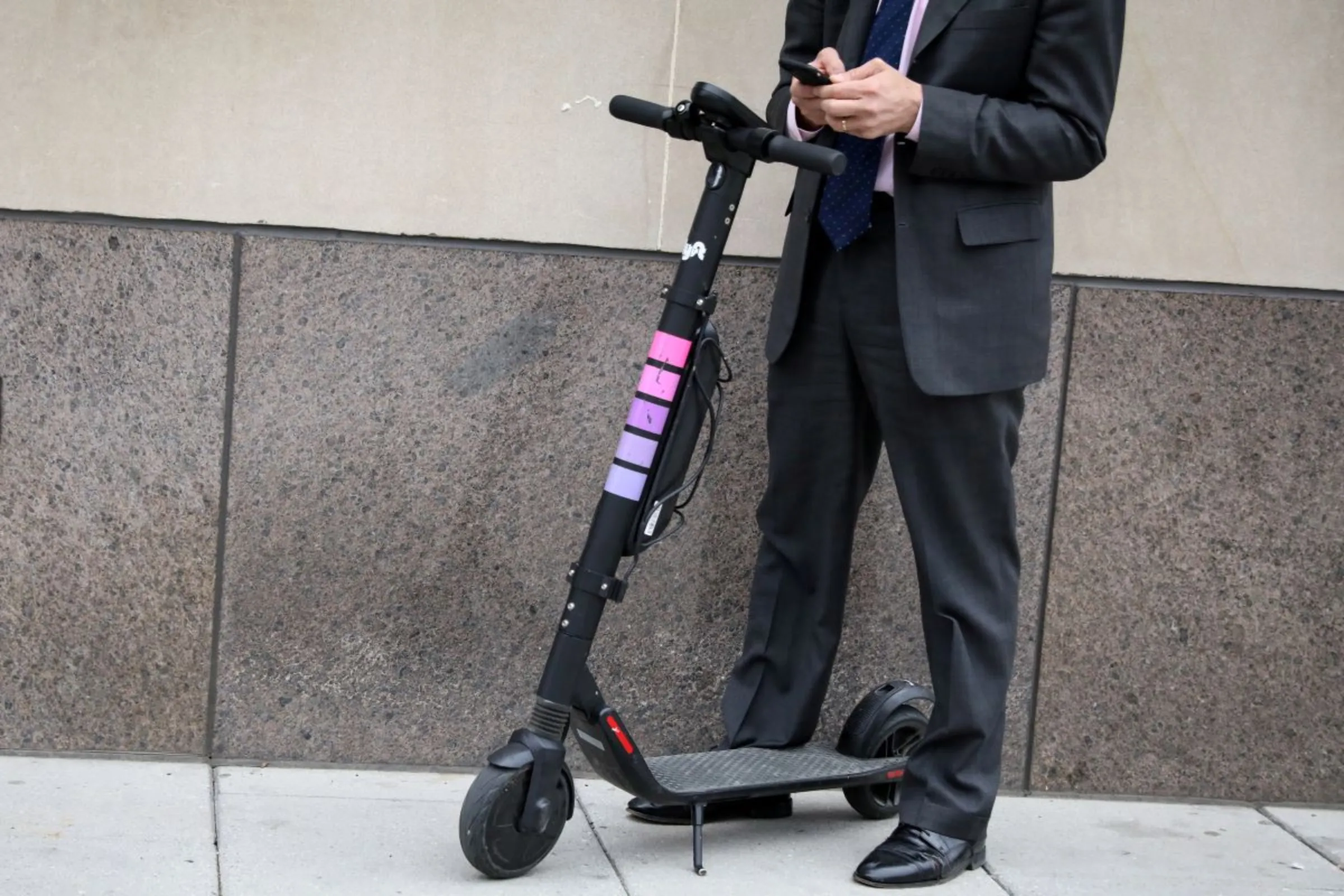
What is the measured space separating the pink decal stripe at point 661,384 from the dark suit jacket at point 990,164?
0.46m

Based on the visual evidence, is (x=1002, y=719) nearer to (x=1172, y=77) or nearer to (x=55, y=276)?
(x=1172, y=77)

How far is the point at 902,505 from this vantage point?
3.49 m

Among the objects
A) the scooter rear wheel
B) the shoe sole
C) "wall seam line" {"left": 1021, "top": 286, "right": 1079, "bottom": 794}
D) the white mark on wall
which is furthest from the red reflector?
the white mark on wall

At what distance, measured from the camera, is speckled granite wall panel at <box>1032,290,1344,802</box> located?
4.01 metres

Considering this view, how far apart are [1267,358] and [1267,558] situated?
48cm

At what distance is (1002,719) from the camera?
350 centimetres

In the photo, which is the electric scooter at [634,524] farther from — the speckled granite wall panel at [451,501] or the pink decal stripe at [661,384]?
the speckled granite wall panel at [451,501]

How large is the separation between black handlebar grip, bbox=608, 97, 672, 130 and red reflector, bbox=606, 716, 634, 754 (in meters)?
1.12

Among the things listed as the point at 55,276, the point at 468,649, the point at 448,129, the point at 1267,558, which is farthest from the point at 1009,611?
the point at 55,276

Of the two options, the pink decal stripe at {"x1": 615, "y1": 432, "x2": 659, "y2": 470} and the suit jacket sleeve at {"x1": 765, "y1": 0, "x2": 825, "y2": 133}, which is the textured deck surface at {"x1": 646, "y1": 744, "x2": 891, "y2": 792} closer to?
the pink decal stripe at {"x1": 615, "y1": 432, "x2": 659, "y2": 470}

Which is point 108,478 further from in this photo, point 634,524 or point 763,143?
point 763,143

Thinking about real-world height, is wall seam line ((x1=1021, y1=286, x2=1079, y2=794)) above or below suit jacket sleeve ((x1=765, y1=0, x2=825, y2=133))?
below

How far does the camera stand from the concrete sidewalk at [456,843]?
321 centimetres

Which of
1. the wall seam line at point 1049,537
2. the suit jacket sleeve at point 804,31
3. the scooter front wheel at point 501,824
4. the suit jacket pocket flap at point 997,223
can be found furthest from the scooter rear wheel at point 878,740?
the suit jacket sleeve at point 804,31
